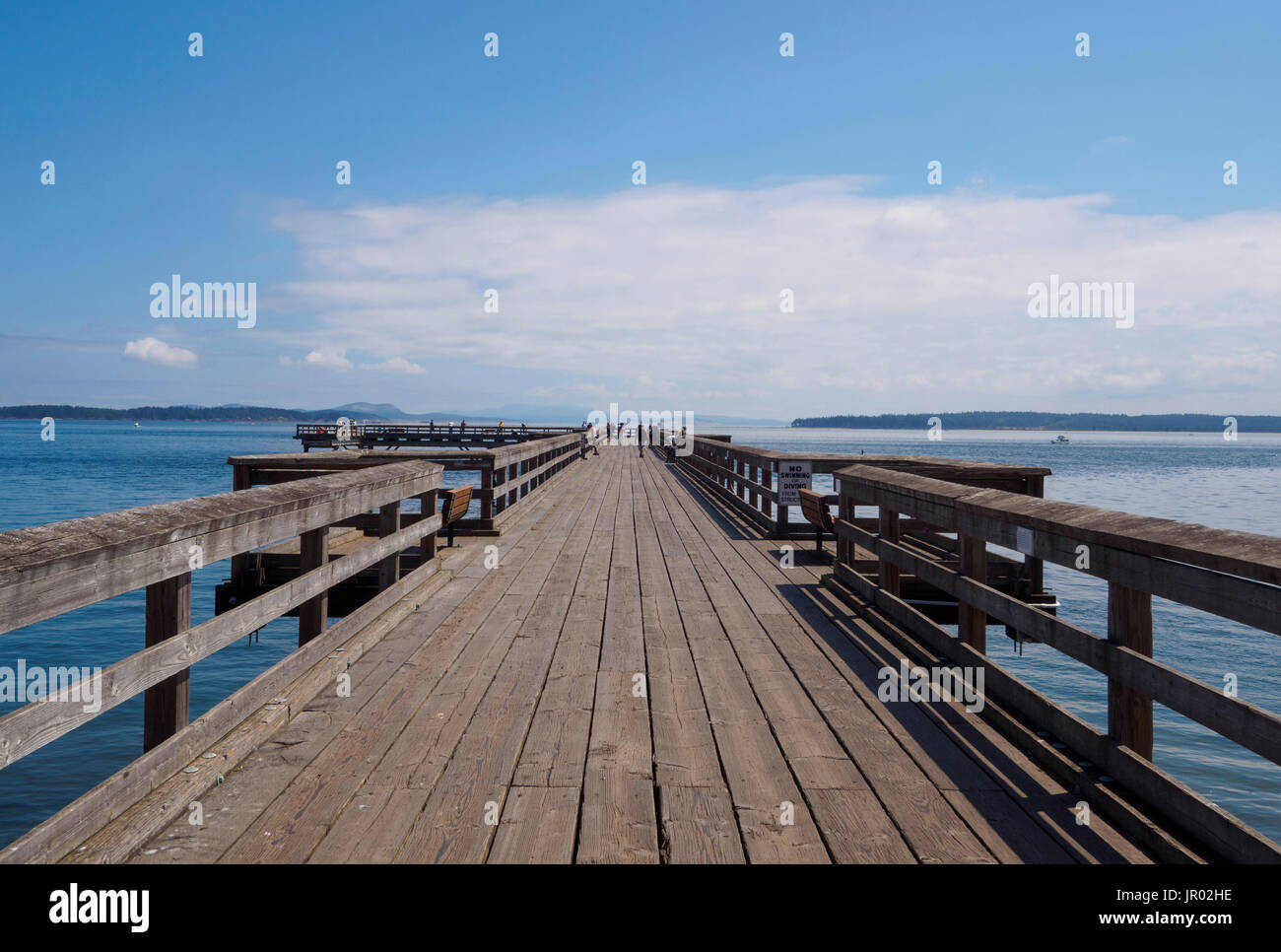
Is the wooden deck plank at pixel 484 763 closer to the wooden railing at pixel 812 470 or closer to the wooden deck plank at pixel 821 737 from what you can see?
the wooden deck plank at pixel 821 737

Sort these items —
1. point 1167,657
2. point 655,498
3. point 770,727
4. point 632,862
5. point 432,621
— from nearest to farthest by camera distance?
point 632,862 < point 770,727 < point 432,621 < point 1167,657 < point 655,498

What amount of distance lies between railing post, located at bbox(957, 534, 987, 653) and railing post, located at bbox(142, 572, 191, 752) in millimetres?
3752

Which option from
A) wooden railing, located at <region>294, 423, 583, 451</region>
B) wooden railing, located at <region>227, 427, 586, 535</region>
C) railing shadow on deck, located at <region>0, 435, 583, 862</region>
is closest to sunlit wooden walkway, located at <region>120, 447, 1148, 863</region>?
railing shadow on deck, located at <region>0, 435, 583, 862</region>

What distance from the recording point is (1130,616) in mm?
3041

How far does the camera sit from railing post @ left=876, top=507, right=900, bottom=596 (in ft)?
20.2

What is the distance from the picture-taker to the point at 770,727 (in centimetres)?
388

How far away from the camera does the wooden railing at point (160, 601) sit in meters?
2.26

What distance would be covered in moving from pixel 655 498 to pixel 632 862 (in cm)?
1318

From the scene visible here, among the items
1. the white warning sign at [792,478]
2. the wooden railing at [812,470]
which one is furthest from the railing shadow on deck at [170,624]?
the white warning sign at [792,478]

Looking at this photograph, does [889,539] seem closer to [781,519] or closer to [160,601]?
[781,519]

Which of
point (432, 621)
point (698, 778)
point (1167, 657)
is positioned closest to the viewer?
point (698, 778)

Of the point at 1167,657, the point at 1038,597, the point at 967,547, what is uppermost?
the point at 967,547
